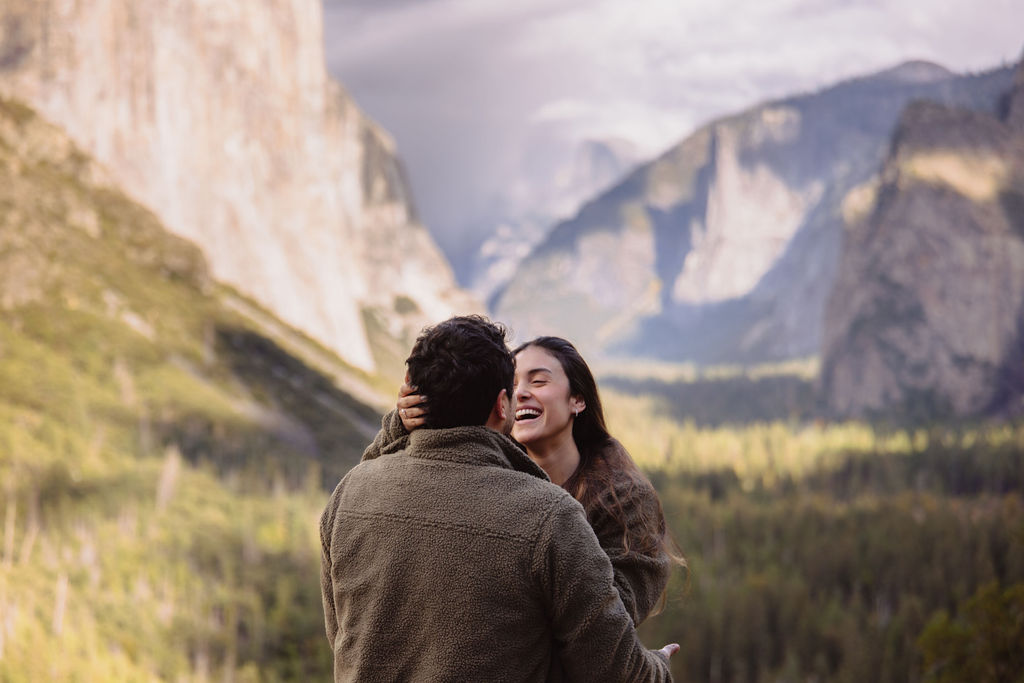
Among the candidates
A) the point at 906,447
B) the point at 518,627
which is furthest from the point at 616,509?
the point at 906,447

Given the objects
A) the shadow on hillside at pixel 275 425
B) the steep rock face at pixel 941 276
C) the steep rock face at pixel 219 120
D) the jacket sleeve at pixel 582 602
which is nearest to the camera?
the jacket sleeve at pixel 582 602

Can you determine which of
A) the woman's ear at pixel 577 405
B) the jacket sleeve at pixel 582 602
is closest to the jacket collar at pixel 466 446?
the jacket sleeve at pixel 582 602

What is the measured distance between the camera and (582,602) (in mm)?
4160

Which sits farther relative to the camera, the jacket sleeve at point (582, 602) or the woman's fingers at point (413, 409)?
the woman's fingers at point (413, 409)

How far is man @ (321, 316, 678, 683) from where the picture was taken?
4.17 m

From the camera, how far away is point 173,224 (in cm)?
11438

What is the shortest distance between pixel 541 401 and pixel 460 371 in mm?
1413

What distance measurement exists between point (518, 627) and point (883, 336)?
649 ft

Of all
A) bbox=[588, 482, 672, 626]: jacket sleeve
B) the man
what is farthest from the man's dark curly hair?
bbox=[588, 482, 672, 626]: jacket sleeve

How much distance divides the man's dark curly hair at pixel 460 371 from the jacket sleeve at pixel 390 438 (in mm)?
293

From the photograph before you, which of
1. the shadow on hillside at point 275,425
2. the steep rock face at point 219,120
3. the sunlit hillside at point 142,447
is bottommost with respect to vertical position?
the shadow on hillside at point 275,425

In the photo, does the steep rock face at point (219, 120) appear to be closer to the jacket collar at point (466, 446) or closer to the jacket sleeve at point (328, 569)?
the jacket sleeve at point (328, 569)

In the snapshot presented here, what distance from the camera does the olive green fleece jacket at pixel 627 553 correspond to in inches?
188

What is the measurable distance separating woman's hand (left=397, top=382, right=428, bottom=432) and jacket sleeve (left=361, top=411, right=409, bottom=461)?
160mm
